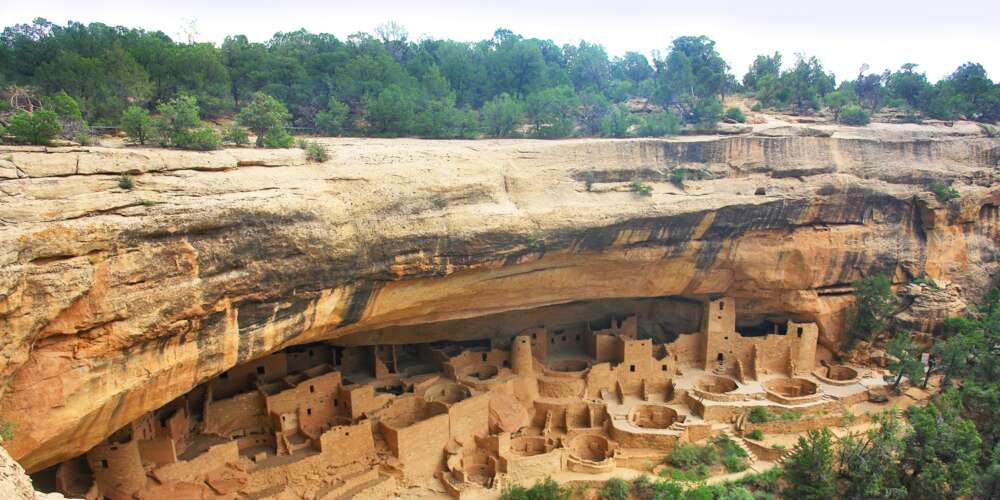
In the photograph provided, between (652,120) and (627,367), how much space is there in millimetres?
9119

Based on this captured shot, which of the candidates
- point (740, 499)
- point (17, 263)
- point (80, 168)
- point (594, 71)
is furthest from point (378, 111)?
point (594, 71)

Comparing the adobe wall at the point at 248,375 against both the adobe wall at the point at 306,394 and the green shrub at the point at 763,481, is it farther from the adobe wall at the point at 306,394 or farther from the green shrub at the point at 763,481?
the green shrub at the point at 763,481

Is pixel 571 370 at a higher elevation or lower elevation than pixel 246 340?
lower

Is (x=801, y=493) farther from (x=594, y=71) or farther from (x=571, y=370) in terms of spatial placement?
(x=594, y=71)

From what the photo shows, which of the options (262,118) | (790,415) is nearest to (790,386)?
(790,415)

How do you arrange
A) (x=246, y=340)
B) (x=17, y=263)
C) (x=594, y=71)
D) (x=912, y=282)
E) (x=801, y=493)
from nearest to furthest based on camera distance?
(x=17, y=263)
(x=246, y=340)
(x=801, y=493)
(x=912, y=282)
(x=594, y=71)

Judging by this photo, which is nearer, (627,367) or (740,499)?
(740,499)

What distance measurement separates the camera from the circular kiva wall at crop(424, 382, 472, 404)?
19.7 meters

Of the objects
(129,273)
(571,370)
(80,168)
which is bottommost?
(571,370)

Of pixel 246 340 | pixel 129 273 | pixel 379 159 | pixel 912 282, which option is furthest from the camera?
pixel 912 282

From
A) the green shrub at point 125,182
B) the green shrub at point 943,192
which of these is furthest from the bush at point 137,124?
the green shrub at point 943,192

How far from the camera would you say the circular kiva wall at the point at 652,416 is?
20.3 metres

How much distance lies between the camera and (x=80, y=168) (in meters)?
11.5

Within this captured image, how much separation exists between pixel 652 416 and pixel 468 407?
598 centimetres
